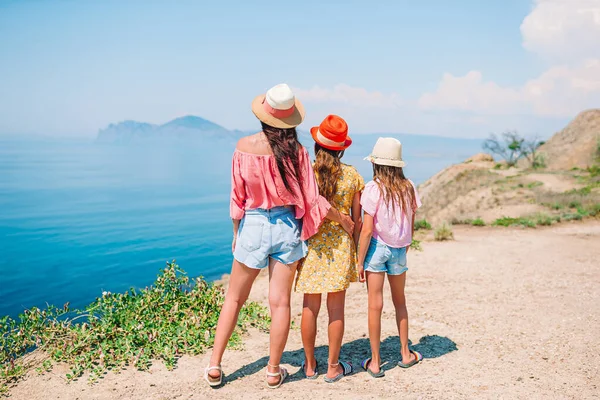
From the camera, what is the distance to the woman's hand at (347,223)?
3.54 m

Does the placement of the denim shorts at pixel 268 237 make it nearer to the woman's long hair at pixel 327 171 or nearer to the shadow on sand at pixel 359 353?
the woman's long hair at pixel 327 171

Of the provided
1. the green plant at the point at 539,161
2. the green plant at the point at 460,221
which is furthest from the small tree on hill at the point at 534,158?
the green plant at the point at 460,221

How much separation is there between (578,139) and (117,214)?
4973 cm

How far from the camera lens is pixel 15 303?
17.8 metres

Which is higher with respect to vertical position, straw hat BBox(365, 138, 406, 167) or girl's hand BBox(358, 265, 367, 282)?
straw hat BBox(365, 138, 406, 167)

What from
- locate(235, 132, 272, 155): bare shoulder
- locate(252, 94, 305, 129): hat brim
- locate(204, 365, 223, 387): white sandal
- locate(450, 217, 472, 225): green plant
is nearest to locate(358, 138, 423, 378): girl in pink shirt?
locate(252, 94, 305, 129): hat brim

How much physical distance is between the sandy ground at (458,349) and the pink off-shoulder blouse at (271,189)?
4.70 feet

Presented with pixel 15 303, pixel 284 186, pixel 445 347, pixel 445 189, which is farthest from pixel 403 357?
pixel 445 189

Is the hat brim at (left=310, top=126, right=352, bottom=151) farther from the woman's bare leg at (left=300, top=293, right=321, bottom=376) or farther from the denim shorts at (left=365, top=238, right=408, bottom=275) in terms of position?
the woman's bare leg at (left=300, top=293, right=321, bottom=376)

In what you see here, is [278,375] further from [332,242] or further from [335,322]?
[332,242]

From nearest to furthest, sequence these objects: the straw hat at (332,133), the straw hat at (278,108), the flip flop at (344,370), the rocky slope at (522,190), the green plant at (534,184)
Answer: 1. the straw hat at (278,108)
2. the straw hat at (332,133)
3. the flip flop at (344,370)
4. the rocky slope at (522,190)
5. the green plant at (534,184)

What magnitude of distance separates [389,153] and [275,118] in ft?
3.34

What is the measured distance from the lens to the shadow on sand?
4.07 meters

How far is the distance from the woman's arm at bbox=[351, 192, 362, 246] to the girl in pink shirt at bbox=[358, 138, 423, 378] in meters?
0.05
